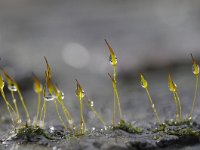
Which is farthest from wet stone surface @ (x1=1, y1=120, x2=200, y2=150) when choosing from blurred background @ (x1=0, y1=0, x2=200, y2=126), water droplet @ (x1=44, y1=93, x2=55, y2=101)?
blurred background @ (x1=0, y1=0, x2=200, y2=126)

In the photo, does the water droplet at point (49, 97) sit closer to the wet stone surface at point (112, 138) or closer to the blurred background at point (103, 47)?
the wet stone surface at point (112, 138)

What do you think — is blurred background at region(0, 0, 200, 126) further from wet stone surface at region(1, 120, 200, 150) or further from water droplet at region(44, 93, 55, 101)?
water droplet at region(44, 93, 55, 101)

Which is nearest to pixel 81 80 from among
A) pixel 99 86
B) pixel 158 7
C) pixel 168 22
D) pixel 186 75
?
pixel 99 86

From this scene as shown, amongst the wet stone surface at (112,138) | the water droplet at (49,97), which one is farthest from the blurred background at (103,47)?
the water droplet at (49,97)

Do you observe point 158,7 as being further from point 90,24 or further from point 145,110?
point 145,110

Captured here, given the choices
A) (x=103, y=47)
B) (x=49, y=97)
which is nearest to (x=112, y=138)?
(x=49, y=97)

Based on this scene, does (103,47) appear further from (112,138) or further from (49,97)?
(112,138)

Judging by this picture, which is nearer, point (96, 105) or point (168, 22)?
point (96, 105)
